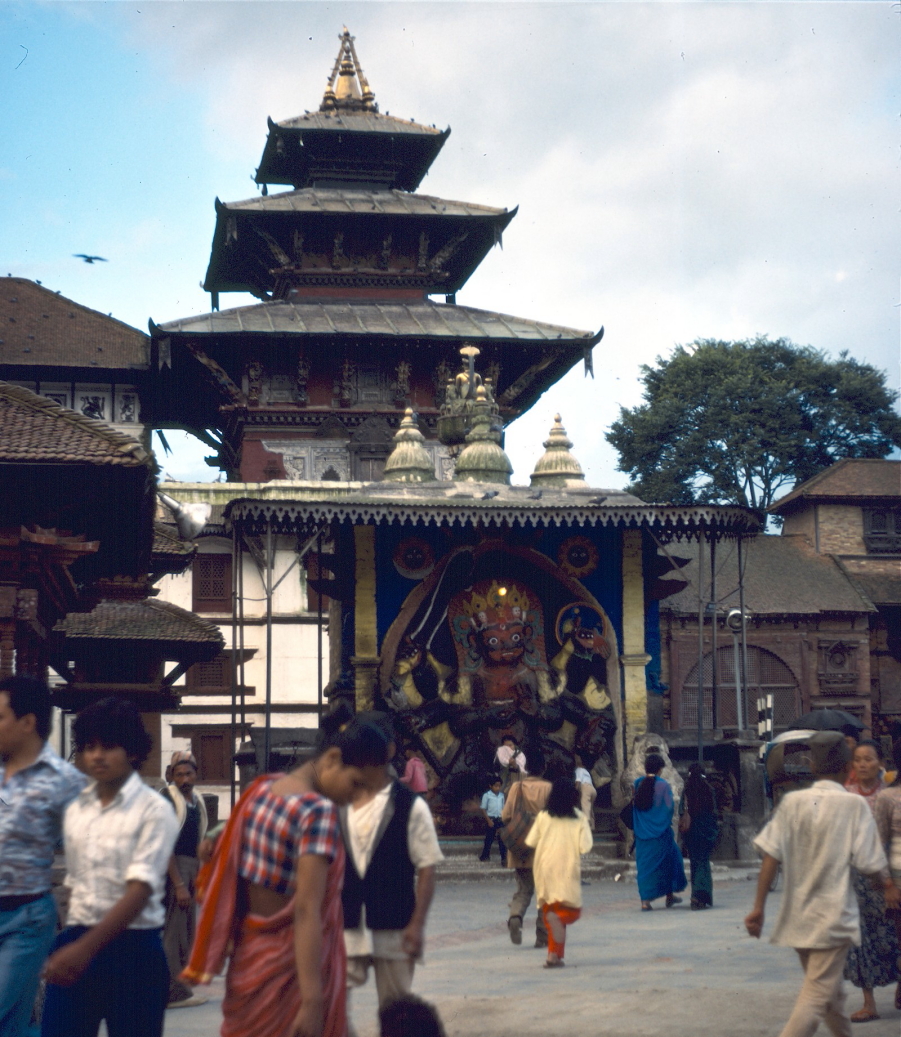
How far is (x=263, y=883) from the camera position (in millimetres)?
5695

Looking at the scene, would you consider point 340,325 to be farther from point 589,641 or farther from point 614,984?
point 614,984

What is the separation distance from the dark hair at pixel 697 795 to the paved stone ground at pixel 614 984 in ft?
3.36

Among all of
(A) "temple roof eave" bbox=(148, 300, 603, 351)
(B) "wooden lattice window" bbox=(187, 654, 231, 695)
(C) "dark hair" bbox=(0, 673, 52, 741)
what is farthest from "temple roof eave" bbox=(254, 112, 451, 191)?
(C) "dark hair" bbox=(0, 673, 52, 741)

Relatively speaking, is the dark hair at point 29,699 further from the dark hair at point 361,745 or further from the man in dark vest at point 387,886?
the man in dark vest at point 387,886

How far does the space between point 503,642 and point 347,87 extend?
956 inches

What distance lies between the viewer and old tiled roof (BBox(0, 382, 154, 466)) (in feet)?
48.7

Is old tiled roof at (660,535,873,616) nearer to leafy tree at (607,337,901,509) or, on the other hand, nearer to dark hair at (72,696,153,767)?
leafy tree at (607,337,901,509)

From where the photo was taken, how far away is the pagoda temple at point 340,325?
36.4 metres

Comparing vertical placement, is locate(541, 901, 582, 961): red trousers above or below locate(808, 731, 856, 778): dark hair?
below

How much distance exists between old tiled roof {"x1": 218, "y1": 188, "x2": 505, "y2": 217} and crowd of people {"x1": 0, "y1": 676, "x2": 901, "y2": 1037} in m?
30.9

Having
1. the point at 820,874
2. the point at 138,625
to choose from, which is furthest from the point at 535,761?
the point at 820,874

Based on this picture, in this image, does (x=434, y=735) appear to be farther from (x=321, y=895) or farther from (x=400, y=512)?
(x=321, y=895)

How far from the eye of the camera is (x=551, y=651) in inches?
934

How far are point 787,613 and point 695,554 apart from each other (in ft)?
12.0
